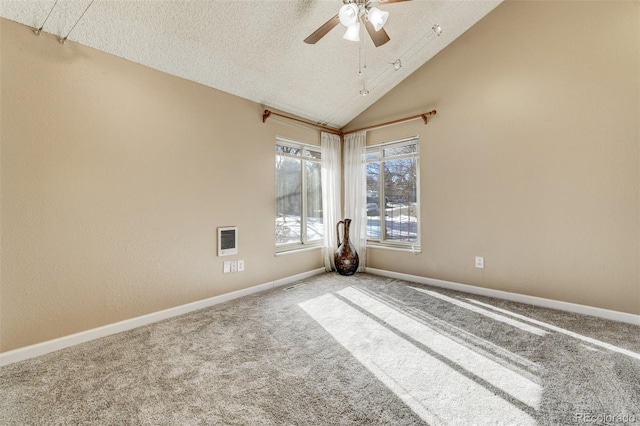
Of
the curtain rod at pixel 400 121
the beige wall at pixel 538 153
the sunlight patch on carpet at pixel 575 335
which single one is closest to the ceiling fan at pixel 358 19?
the curtain rod at pixel 400 121

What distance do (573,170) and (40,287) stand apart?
4845mm

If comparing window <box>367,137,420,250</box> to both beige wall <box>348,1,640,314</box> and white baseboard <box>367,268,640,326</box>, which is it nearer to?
beige wall <box>348,1,640,314</box>

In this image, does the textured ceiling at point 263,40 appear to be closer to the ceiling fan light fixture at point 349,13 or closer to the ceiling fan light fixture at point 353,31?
the ceiling fan light fixture at point 353,31

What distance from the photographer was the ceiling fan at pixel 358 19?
1993mm

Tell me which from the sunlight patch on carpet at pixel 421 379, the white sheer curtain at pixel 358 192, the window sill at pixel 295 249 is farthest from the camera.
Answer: the white sheer curtain at pixel 358 192

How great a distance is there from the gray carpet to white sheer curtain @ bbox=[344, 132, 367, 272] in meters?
1.68

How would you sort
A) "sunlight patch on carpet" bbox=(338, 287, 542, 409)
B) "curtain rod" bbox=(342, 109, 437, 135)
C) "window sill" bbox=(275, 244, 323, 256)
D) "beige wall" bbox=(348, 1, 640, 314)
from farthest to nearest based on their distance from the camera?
"window sill" bbox=(275, 244, 323, 256), "curtain rod" bbox=(342, 109, 437, 135), "beige wall" bbox=(348, 1, 640, 314), "sunlight patch on carpet" bbox=(338, 287, 542, 409)

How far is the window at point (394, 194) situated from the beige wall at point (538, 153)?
216mm

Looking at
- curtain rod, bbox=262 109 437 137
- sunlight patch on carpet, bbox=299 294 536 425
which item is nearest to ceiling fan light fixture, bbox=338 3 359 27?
curtain rod, bbox=262 109 437 137

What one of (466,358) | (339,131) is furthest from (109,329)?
(339,131)

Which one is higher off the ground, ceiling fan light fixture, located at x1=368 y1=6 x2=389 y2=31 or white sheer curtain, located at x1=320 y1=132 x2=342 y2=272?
ceiling fan light fixture, located at x1=368 y1=6 x2=389 y2=31

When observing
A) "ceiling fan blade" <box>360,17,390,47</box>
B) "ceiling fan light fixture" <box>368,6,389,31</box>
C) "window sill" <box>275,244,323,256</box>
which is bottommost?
"window sill" <box>275,244,323,256</box>

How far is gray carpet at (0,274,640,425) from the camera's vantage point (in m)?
1.49

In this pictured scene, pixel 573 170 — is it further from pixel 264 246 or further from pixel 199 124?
pixel 199 124
